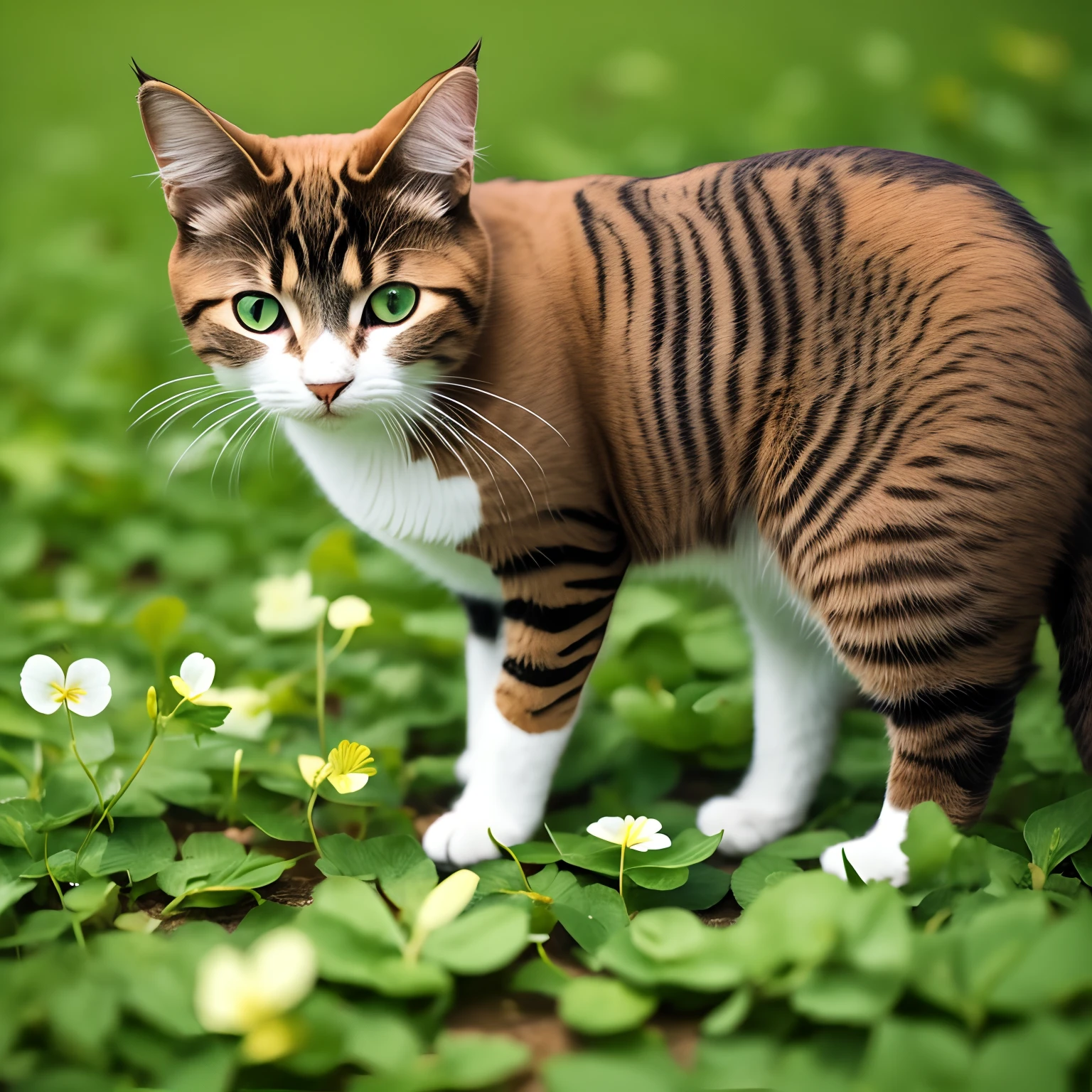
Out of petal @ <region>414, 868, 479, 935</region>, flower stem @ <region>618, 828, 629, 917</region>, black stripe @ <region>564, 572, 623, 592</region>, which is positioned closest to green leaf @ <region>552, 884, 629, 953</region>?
flower stem @ <region>618, 828, 629, 917</region>

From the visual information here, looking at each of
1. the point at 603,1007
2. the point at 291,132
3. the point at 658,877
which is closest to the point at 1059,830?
the point at 658,877

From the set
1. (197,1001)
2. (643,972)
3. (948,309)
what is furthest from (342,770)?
(948,309)

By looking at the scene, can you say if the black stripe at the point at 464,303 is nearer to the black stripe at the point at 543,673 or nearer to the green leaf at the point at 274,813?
the black stripe at the point at 543,673

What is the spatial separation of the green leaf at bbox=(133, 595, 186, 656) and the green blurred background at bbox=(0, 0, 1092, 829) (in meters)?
0.31

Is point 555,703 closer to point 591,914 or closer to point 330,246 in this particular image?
point 591,914

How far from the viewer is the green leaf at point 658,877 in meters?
1.21

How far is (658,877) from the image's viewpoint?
1.23 m

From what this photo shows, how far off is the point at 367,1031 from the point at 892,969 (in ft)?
1.57

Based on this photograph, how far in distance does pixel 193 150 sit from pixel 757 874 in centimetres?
104

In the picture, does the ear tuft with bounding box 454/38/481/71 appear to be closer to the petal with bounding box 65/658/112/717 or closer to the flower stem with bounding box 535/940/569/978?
the petal with bounding box 65/658/112/717

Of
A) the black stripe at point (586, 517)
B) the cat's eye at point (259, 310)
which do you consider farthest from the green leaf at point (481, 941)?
the cat's eye at point (259, 310)

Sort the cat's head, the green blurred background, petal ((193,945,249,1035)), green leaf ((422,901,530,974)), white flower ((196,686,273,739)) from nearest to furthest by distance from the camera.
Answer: petal ((193,945,249,1035)) < green leaf ((422,901,530,974)) < the cat's head < white flower ((196,686,273,739)) < the green blurred background

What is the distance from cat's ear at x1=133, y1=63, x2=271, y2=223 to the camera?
1.11 m

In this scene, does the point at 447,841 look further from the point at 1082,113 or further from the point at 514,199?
the point at 1082,113
